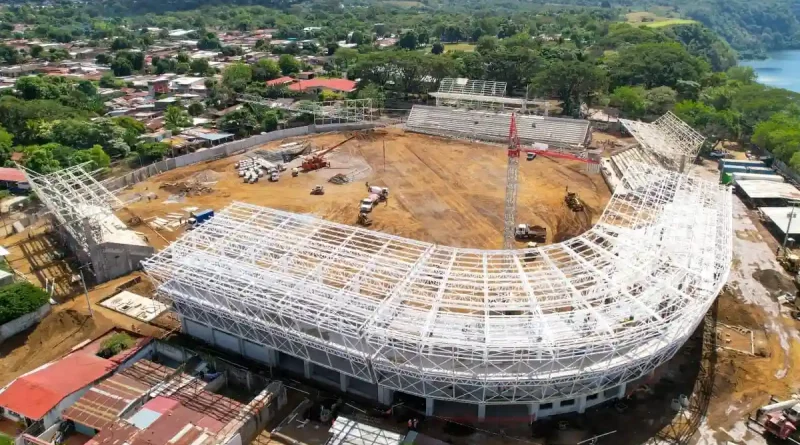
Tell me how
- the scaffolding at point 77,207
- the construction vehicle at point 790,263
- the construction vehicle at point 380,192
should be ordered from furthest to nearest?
the construction vehicle at point 380,192, the construction vehicle at point 790,263, the scaffolding at point 77,207

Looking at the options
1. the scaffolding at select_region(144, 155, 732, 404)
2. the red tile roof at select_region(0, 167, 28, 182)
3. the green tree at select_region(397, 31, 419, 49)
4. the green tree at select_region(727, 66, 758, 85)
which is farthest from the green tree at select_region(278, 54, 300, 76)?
the green tree at select_region(727, 66, 758, 85)

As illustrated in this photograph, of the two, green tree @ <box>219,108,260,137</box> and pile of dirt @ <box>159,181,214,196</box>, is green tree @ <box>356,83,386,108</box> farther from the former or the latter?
pile of dirt @ <box>159,181,214,196</box>

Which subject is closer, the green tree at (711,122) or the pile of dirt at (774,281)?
the pile of dirt at (774,281)

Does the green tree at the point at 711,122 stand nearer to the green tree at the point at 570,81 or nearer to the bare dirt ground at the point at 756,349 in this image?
the green tree at the point at 570,81

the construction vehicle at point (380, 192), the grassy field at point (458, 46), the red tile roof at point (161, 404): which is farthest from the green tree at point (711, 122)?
the grassy field at point (458, 46)

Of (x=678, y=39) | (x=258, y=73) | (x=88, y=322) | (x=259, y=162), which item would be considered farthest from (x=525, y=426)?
(x=678, y=39)

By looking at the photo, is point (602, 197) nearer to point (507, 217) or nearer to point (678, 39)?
point (507, 217)

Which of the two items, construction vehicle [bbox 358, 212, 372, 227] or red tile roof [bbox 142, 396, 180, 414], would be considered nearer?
red tile roof [bbox 142, 396, 180, 414]
